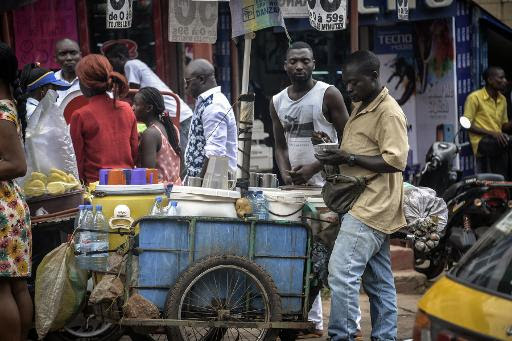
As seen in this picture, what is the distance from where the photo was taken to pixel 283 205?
591 cm

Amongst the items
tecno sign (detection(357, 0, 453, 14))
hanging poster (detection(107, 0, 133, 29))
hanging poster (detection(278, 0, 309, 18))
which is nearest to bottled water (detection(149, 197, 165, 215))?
hanging poster (detection(107, 0, 133, 29))

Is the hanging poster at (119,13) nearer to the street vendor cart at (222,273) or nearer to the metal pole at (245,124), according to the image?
the metal pole at (245,124)

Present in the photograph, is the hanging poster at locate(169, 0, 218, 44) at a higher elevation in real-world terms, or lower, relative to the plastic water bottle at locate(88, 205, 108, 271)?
higher

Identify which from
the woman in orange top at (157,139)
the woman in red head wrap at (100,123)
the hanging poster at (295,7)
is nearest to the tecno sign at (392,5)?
the hanging poster at (295,7)

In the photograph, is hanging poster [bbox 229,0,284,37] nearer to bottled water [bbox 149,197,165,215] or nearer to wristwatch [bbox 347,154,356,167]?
wristwatch [bbox 347,154,356,167]

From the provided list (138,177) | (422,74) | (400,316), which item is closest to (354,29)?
(400,316)

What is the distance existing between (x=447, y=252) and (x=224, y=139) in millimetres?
2598

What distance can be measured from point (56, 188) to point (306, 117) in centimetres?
173

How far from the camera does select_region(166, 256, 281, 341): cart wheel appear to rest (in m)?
5.45

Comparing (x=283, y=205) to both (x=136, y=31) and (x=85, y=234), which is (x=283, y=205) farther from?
(x=136, y=31)

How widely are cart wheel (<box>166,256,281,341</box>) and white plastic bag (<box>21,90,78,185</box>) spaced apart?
4.57 ft

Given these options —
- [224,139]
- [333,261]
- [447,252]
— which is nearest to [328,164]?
[333,261]

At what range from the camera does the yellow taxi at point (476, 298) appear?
11.0 feet

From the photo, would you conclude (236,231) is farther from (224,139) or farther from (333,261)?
(224,139)
